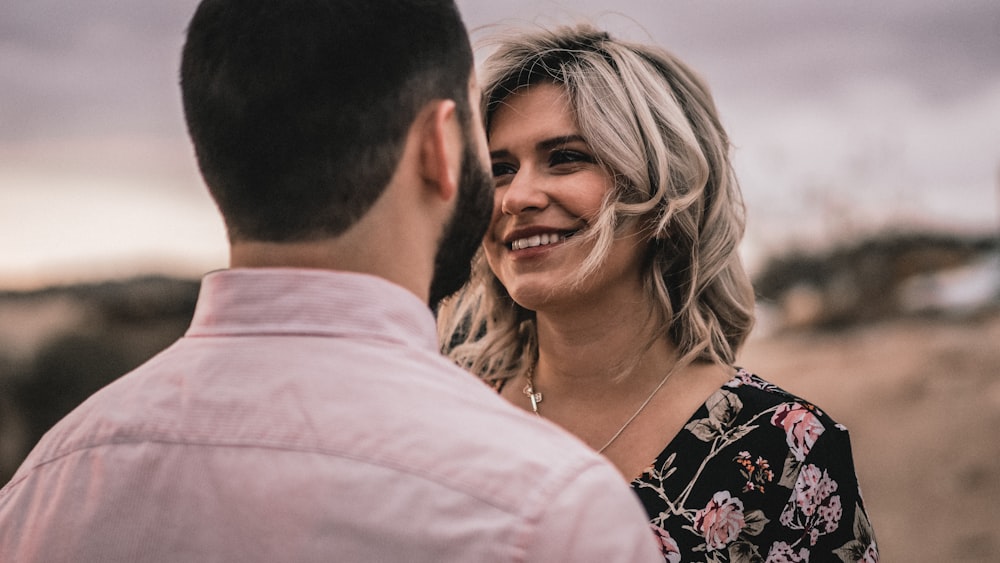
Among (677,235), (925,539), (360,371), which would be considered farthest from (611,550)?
(925,539)

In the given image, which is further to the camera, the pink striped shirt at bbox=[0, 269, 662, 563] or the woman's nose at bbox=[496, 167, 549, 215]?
the woman's nose at bbox=[496, 167, 549, 215]

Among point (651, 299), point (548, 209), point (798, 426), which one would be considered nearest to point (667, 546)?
point (798, 426)

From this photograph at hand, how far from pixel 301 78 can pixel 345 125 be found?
2.7 inches

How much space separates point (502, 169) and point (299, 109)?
4.50ft

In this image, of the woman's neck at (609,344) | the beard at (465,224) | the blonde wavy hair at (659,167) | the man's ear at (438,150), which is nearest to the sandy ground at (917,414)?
the blonde wavy hair at (659,167)

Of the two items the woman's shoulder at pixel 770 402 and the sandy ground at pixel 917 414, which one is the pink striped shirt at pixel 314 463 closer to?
the woman's shoulder at pixel 770 402

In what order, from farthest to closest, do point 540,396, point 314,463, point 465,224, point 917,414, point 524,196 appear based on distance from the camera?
1. point 917,414
2. point 540,396
3. point 524,196
4. point 465,224
5. point 314,463

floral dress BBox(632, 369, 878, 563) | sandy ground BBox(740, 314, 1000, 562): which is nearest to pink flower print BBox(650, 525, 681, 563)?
floral dress BBox(632, 369, 878, 563)

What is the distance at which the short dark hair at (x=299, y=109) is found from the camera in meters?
1.04

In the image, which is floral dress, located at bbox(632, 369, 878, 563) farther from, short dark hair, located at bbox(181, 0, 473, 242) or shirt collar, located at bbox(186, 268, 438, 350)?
short dark hair, located at bbox(181, 0, 473, 242)

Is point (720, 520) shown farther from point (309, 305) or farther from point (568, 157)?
point (309, 305)

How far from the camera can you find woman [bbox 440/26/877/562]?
79.1 inches

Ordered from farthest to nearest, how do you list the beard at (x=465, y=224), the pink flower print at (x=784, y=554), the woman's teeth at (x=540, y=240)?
the woman's teeth at (x=540, y=240), the pink flower print at (x=784, y=554), the beard at (x=465, y=224)

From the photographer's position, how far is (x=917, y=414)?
28.8 feet
